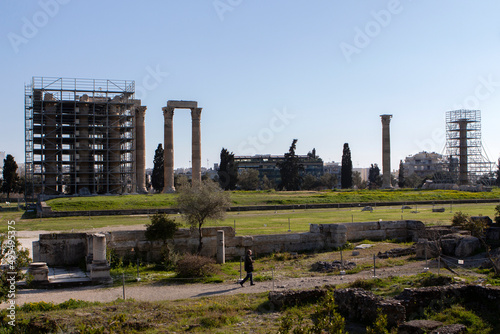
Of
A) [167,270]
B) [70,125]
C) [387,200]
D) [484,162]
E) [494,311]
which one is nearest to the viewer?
[494,311]

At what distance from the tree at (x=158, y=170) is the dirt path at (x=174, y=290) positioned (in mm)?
62114

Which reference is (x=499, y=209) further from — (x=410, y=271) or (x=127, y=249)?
(x=127, y=249)

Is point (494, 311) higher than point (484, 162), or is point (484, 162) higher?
point (484, 162)

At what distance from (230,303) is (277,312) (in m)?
1.38

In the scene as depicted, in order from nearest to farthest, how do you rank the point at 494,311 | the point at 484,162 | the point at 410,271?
1. the point at 494,311
2. the point at 410,271
3. the point at 484,162

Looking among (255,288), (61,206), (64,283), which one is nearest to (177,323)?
(255,288)

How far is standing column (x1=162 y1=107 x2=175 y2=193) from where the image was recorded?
197ft

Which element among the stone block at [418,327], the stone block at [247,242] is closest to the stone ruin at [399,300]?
the stone block at [418,327]

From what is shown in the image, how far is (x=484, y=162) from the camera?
261ft

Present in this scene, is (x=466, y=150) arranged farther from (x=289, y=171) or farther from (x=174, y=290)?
(x=174, y=290)

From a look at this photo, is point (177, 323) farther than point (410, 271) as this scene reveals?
No

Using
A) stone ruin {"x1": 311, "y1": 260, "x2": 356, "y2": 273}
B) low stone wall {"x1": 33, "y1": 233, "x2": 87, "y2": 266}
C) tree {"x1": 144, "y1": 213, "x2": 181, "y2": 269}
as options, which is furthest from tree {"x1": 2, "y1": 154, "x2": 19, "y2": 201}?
stone ruin {"x1": 311, "y1": 260, "x2": 356, "y2": 273}

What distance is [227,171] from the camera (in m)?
83.2

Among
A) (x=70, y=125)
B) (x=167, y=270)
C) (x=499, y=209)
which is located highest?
(x=70, y=125)
